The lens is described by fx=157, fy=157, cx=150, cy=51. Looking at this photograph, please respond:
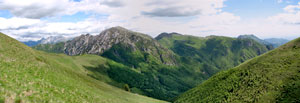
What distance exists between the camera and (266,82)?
70938mm

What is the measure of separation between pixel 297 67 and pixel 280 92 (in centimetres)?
2025

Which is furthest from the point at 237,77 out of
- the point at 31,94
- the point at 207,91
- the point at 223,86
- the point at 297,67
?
the point at 31,94

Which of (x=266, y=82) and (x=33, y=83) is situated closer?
(x=33, y=83)

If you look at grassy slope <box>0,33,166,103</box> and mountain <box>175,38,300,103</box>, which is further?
mountain <box>175,38,300,103</box>

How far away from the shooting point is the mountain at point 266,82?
6033cm

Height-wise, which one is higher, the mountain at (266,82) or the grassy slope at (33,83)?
the grassy slope at (33,83)

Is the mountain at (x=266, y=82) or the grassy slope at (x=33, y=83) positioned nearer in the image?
the grassy slope at (x=33, y=83)

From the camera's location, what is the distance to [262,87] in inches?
2731

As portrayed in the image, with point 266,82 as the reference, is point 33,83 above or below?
above

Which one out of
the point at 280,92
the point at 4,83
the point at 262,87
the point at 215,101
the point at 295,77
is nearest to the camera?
the point at 4,83

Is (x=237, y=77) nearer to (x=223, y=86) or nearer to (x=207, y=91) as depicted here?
(x=223, y=86)

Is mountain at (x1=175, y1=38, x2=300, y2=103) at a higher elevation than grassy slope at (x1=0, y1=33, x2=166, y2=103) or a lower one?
lower

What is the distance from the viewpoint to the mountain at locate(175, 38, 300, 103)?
198 ft

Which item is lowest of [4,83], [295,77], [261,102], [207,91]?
[207,91]
